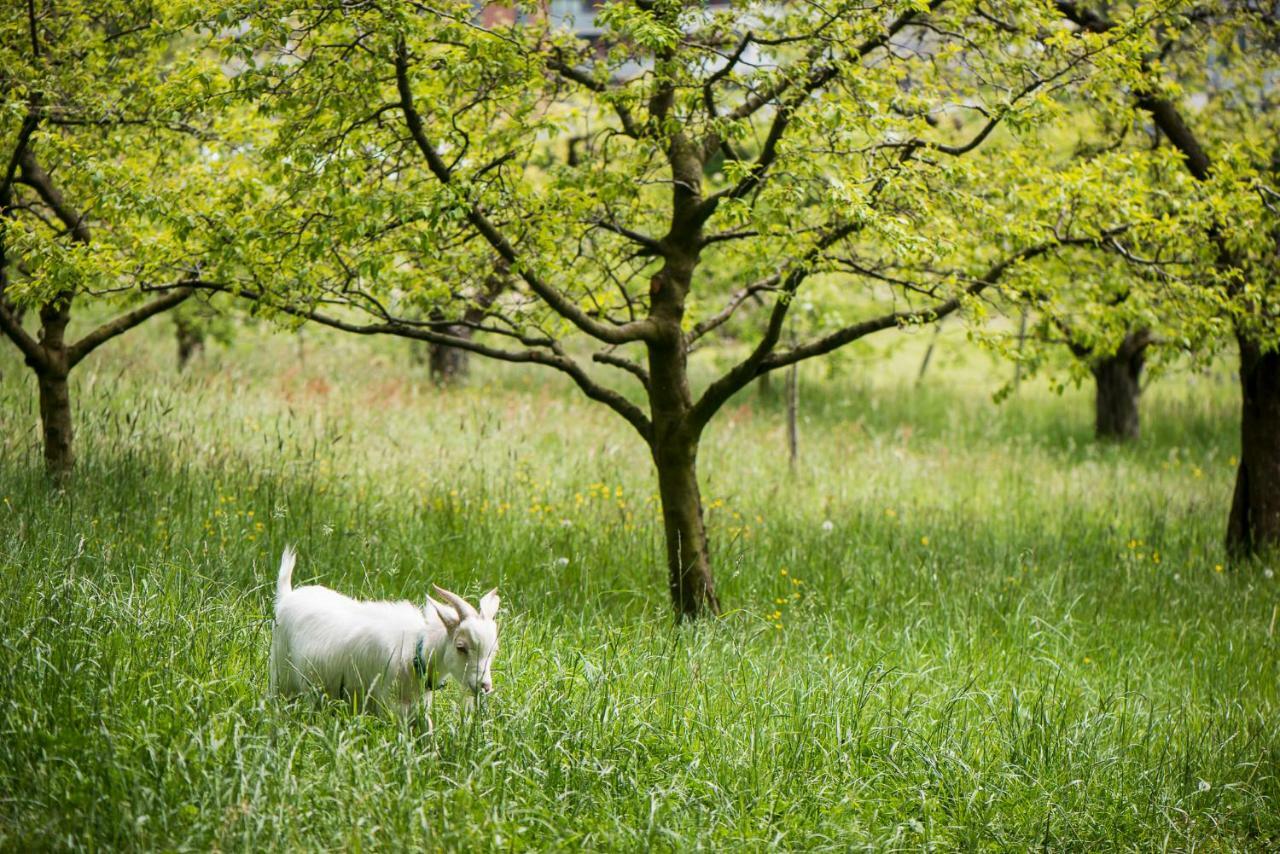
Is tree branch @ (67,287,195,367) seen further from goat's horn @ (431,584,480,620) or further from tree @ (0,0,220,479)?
goat's horn @ (431,584,480,620)

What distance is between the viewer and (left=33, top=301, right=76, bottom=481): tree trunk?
290 inches

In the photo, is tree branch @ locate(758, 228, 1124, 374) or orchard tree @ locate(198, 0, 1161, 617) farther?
tree branch @ locate(758, 228, 1124, 374)

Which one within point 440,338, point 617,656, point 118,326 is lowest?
point 617,656

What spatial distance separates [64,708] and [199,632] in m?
0.74

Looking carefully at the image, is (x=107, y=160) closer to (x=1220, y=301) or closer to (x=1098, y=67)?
(x=1098, y=67)

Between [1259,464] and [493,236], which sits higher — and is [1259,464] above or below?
below

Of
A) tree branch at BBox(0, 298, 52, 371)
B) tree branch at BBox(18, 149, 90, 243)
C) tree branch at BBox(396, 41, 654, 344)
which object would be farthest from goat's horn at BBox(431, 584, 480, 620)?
tree branch at BBox(18, 149, 90, 243)

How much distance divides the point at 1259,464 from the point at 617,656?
274 inches

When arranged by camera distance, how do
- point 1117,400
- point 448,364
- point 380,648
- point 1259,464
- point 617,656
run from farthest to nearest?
point 448,364, point 1117,400, point 1259,464, point 617,656, point 380,648

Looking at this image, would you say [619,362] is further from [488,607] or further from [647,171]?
[488,607]

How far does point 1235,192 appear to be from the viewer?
7.11m

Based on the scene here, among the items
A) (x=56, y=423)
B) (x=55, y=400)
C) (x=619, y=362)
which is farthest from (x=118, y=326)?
(x=619, y=362)

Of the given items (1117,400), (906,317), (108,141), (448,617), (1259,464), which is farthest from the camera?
(1117,400)

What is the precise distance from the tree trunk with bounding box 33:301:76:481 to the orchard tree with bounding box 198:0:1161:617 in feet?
5.72
